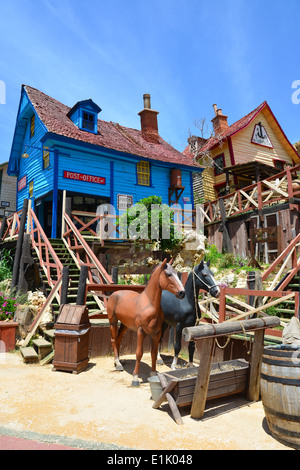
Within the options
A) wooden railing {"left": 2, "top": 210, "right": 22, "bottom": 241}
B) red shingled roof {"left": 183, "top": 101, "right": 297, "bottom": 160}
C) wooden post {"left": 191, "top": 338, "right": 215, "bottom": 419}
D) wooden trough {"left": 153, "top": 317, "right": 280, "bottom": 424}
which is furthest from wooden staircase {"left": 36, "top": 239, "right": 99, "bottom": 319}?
red shingled roof {"left": 183, "top": 101, "right": 297, "bottom": 160}

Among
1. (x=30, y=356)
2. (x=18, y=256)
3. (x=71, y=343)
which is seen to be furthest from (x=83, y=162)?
(x=71, y=343)

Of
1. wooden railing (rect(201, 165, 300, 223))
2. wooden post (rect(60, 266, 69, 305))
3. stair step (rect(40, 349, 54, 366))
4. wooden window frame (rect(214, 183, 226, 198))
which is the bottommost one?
stair step (rect(40, 349, 54, 366))

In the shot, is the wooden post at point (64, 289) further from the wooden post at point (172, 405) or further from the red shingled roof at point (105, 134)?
the red shingled roof at point (105, 134)

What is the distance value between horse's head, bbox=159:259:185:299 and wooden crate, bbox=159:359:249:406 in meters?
1.23

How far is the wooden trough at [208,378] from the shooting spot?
3.90 meters

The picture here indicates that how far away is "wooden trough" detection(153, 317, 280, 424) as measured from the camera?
390 centimetres

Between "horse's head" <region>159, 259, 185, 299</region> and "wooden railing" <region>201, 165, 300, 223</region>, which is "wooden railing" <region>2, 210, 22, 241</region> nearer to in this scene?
"horse's head" <region>159, 259, 185, 299</region>

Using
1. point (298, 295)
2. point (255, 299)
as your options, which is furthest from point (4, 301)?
point (298, 295)

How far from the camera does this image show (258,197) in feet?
45.2

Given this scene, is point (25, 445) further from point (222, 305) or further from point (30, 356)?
point (222, 305)

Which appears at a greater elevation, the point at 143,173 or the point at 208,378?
the point at 143,173

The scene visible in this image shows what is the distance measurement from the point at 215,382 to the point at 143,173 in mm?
14107

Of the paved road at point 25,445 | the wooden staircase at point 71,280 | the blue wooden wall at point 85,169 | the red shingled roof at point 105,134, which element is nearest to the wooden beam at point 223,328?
the paved road at point 25,445

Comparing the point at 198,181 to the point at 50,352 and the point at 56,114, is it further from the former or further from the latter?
the point at 50,352
